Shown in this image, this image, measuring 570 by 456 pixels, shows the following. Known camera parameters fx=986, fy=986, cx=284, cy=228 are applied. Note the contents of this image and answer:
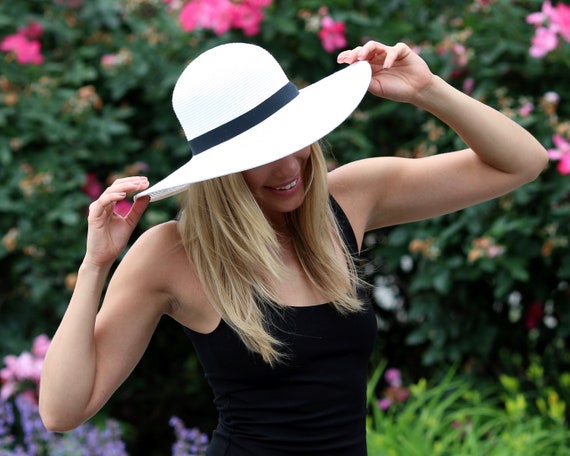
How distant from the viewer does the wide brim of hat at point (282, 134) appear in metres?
1.83

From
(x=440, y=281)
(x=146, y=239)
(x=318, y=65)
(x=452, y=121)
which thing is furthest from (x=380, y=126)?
(x=146, y=239)

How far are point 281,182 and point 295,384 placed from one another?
0.40 meters

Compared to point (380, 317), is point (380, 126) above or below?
above

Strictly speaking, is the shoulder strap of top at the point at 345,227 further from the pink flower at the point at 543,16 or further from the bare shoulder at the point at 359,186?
the pink flower at the point at 543,16

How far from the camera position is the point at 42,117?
3861mm

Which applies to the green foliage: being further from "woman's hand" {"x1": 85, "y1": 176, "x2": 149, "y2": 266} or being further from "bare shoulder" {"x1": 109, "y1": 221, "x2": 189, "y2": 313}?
"woman's hand" {"x1": 85, "y1": 176, "x2": 149, "y2": 266}

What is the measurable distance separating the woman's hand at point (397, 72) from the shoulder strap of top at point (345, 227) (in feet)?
0.85

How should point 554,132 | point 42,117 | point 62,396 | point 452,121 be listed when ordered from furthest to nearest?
1. point 42,117
2. point 554,132
3. point 452,121
4. point 62,396

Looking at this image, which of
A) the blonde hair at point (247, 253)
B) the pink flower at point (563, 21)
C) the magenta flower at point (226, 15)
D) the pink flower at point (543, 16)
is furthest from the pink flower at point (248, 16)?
the blonde hair at point (247, 253)

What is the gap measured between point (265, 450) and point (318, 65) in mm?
2289

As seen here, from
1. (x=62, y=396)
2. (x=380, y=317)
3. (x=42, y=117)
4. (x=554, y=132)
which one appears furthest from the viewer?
(x=380, y=317)

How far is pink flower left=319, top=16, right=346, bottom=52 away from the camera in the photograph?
3.76 metres

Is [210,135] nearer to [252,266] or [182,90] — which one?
[182,90]

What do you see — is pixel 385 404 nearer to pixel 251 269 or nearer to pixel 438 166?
pixel 438 166
